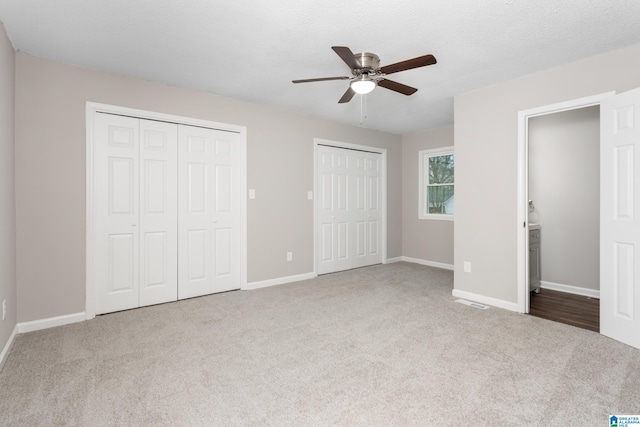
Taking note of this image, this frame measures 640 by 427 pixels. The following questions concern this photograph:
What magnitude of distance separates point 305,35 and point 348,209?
3.36 m

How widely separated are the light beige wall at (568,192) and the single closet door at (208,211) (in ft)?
13.6

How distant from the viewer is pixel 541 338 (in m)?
2.73

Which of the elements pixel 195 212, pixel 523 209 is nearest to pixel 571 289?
pixel 523 209

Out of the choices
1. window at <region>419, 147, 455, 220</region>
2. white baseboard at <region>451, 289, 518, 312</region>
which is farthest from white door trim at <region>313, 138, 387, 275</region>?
white baseboard at <region>451, 289, 518, 312</region>

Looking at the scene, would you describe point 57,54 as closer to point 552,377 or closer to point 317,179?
point 317,179

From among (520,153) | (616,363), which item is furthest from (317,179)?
(616,363)

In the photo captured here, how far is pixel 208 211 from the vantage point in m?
4.04

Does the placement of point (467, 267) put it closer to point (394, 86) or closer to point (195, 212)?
point (394, 86)

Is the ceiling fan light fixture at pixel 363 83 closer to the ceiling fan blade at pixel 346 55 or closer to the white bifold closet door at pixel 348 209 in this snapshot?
the ceiling fan blade at pixel 346 55

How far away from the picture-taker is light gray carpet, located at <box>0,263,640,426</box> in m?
1.75

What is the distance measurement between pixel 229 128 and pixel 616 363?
4.30 metres

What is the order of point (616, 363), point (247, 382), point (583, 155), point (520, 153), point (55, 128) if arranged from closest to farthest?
point (247, 382) → point (616, 363) → point (55, 128) → point (520, 153) → point (583, 155)

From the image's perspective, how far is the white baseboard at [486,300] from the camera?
3.49 m

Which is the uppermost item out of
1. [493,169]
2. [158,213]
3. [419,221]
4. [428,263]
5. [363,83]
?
[363,83]
